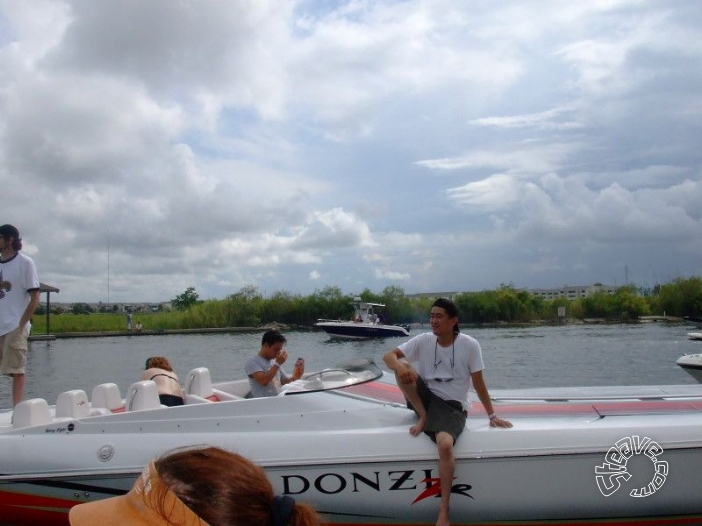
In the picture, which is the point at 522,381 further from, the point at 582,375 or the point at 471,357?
the point at 471,357

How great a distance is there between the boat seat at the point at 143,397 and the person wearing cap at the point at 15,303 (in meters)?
1.48

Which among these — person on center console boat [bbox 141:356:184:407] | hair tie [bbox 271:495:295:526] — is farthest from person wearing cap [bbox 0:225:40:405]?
hair tie [bbox 271:495:295:526]

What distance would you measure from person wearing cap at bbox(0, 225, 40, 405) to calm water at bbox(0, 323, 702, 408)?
21.3 ft

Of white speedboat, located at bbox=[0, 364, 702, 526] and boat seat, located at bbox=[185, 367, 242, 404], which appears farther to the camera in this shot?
boat seat, located at bbox=[185, 367, 242, 404]

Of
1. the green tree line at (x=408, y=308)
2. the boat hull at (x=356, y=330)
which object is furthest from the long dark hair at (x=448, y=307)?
the green tree line at (x=408, y=308)

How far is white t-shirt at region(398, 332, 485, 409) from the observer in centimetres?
511

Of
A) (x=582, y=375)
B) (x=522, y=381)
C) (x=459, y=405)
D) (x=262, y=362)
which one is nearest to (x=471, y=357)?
A: (x=459, y=405)

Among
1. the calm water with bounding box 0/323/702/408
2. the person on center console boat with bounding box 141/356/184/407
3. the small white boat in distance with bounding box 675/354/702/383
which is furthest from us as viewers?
the calm water with bounding box 0/323/702/408

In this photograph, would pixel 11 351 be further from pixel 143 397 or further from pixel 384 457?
pixel 384 457

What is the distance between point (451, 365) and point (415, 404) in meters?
0.38

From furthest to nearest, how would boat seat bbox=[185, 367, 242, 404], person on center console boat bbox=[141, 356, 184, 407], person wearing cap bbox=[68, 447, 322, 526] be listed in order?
boat seat bbox=[185, 367, 242, 404] → person on center console boat bbox=[141, 356, 184, 407] → person wearing cap bbox=[68, 447, 322, 526]

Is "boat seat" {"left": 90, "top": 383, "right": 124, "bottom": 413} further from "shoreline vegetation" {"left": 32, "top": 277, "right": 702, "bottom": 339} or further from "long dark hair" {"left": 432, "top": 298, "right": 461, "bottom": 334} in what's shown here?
"shoreline vegetation" {"left": 32, "top": 277, "right": 702, "bottom": 339}

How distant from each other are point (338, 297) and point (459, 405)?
191 ft

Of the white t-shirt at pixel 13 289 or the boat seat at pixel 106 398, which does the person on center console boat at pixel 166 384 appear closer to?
the boat seat at pixel 106 398
